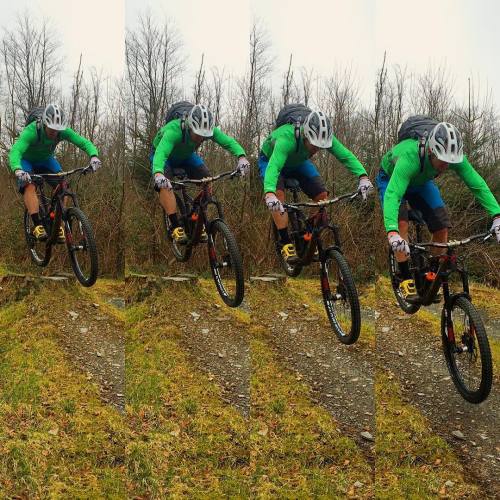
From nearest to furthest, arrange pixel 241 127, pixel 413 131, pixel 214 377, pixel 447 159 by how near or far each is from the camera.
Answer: pixel 447 159 → pixel 413 131 → pixel 214 377 → pixel 241 127

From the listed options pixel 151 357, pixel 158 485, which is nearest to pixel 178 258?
pixel 151 357

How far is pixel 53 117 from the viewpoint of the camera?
241 inches

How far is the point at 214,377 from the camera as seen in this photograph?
6066 millimetres

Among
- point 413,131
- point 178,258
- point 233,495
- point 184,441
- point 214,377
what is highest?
point 413,131

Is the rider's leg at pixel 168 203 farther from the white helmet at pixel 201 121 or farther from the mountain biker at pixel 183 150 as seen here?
the white helmet at pixel 201 121

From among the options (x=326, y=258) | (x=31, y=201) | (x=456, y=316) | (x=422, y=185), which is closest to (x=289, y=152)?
(x=326, y=258)

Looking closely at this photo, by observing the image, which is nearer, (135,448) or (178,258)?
(135,448)

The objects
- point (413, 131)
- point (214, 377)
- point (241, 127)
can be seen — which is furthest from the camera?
point (241, 127)

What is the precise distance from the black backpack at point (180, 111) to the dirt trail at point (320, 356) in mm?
2433

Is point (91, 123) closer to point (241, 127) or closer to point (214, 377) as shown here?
point (241, 127)

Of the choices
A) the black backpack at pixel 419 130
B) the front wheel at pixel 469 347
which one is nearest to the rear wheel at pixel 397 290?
the front wheel at pixel 469 347

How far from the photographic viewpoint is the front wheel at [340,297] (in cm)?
524

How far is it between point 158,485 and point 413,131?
4.09m

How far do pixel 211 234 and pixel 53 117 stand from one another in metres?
2.18
